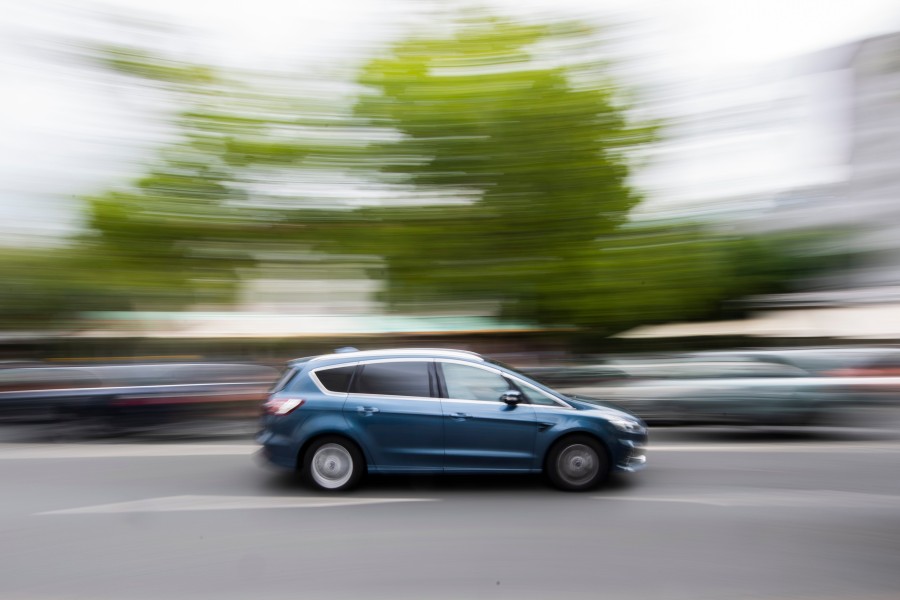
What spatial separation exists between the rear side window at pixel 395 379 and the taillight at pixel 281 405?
22.2 inches

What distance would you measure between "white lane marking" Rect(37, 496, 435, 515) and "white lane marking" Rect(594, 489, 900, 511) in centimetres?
232

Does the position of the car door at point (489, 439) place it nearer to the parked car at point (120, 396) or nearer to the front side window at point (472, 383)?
the front side window at point (472, 383)

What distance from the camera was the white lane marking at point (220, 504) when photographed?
629cm

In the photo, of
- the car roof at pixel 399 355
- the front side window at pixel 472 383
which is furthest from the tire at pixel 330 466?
the front side window at pixel 472 383

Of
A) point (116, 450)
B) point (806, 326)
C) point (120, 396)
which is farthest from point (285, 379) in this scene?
point (806, 326)

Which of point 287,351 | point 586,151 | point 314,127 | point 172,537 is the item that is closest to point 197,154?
point 314,127

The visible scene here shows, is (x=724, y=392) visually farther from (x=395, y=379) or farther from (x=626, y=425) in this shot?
(x=395, y=379)

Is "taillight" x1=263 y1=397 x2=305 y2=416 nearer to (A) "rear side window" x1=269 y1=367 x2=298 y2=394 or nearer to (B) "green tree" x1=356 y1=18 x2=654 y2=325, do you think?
(A) "rear side window" x1=269 y1=367 x2=298 y2=394

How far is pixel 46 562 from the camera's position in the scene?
503cm

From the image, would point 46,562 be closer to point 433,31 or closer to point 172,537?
point 172,537

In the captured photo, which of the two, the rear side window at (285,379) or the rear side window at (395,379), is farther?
the rear side window at (285,379)

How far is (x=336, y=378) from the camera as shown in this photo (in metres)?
6.75

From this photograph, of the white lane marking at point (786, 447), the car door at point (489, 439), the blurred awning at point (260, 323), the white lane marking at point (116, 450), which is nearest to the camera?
the car door at point (489, 439)

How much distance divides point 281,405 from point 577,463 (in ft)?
9.43
